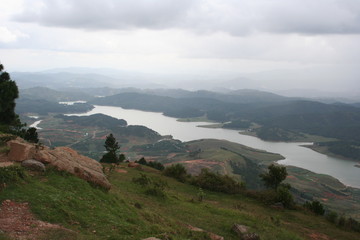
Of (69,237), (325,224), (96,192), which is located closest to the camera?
(69,237)

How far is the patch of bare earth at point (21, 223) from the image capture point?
304 inches

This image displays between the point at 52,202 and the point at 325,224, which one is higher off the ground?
the point at 52,202

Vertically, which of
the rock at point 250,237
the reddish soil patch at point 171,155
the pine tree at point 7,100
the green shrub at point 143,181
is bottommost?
the reddish soil patch at point 171,155

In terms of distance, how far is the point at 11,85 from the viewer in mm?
30938

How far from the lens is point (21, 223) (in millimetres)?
8242

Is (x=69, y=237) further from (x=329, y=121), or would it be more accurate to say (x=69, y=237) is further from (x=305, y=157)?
(x=329, y=121)

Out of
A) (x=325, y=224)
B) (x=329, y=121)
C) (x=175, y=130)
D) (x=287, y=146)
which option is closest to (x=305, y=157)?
(x=287, y=146)

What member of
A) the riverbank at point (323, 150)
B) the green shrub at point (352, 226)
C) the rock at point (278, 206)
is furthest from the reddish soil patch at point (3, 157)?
the riverbank at point (323, 150)

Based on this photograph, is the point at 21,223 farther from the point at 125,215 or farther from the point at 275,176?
the point at 275,176

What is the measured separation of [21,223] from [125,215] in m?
4.11

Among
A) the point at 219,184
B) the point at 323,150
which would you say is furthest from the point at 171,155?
the point at 323,150

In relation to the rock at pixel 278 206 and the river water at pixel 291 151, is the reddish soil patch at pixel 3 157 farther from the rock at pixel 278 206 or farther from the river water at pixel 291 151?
the river water at pixel 291 151

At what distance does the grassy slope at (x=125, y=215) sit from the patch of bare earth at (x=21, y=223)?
29 centimetres

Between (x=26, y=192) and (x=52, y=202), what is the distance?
43.5 inches
